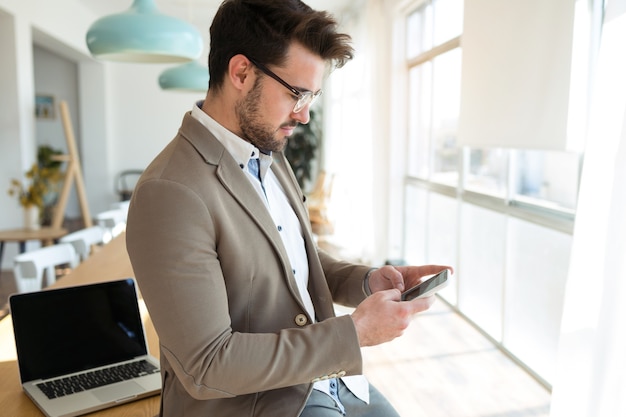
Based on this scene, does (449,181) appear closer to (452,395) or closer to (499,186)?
(499,186)

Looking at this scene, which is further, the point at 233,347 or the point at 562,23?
the point at 562,23

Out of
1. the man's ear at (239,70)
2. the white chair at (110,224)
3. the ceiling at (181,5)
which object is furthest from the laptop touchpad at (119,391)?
the ceiling at (181,5)

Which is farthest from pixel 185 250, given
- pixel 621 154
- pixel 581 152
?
pixel 581 152

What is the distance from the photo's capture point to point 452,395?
3148 mm

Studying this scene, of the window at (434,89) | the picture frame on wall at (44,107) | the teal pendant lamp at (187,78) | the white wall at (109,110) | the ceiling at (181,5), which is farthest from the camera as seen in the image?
the picture frame on wall at (44,107)

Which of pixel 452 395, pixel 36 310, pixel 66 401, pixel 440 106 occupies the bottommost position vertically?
pixel 452 395

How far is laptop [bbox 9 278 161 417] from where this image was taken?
124 cm

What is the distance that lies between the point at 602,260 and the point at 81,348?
1821 millimetres

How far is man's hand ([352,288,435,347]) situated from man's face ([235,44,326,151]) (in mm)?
415

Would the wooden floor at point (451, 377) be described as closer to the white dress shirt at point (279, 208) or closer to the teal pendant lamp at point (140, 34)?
the white dress shirt at point (279, 208)

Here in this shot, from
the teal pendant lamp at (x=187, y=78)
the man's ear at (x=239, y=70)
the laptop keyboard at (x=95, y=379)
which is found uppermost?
the teal pendant lamp at (x=187, y=78)

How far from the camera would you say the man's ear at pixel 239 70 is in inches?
45.8

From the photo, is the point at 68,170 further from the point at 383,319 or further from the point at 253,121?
the point at 383,319

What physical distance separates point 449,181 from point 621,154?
9.94 feet
